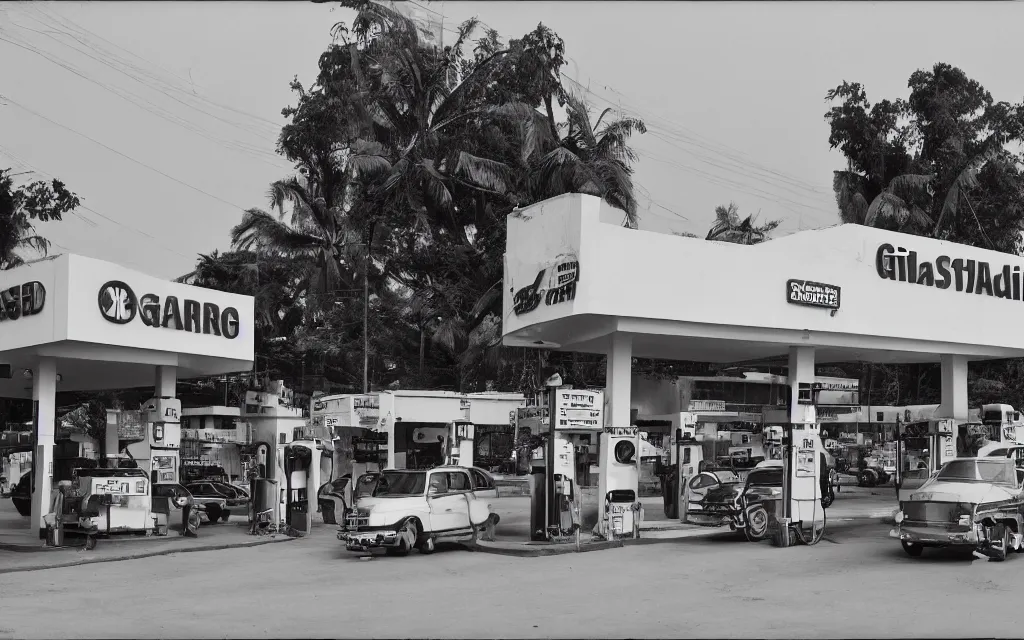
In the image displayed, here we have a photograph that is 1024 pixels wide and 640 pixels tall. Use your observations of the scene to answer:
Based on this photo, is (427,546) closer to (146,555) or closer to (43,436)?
(146,555)

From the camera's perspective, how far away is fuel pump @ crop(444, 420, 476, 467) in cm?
2936

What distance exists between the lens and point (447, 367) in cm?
4884

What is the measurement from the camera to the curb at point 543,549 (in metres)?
21.6

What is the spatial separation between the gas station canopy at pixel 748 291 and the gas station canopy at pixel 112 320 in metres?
8.23

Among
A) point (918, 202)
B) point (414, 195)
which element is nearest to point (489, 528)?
point (414, 195)

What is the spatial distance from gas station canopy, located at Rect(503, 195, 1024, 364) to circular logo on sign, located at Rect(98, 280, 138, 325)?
8812 millimetres

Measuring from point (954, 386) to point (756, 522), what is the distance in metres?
9.03

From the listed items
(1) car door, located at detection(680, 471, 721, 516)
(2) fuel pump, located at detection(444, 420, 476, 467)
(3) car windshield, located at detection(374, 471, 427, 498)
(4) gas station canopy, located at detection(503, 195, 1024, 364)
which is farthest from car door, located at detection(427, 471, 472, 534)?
(1) car door, located at detection(680, 471, 721, 516)

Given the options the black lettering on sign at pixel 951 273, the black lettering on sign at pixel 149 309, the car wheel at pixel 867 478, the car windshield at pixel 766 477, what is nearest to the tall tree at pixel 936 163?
the car wheel at pixel 867 478

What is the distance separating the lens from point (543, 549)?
71.1 feet

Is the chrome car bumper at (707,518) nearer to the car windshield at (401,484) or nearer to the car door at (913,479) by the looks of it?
the car door at (913,479)

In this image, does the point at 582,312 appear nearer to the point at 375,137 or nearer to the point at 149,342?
the point at 149,342

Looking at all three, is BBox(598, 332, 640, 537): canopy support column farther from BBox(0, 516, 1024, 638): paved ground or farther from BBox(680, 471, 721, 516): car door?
BBox(680, 471, 721, 516): car door

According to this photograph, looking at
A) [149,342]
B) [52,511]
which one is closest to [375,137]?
[149,342]
